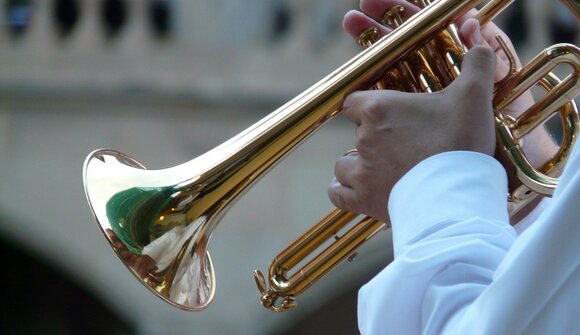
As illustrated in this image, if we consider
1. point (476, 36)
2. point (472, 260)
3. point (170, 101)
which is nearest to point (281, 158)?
point (476, 36)

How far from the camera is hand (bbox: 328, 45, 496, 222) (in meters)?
1.25

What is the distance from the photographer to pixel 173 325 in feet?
18.2

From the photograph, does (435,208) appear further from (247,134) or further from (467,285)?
(247,134)

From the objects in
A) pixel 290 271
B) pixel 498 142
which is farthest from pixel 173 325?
pixel 498 142

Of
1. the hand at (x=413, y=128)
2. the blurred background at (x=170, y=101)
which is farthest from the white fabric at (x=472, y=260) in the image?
the blurred background at (x=170, y=101)

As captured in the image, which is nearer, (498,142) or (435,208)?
(435,208)

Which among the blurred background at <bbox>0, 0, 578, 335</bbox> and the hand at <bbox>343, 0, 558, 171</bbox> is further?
the blurred background at <bbox>0, 0, 578, 335</bbox>

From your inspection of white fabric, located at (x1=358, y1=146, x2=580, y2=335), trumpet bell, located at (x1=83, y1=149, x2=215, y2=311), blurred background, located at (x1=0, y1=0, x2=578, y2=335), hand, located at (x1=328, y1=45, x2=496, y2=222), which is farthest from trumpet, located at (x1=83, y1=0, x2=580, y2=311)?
blurred background, located at (x1=0, y1=0, x2=578, y2=335)

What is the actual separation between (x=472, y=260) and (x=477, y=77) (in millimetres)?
269

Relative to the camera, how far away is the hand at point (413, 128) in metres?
1.25

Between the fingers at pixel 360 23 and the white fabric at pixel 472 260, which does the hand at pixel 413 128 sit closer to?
the white fabric at pixel 472 260

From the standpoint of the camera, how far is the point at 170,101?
18.6 feet

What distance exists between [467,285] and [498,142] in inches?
15.7

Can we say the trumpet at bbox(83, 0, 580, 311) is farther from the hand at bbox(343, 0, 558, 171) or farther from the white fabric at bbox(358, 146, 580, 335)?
the white fabric at bbox(358, 146, 580, 335)
